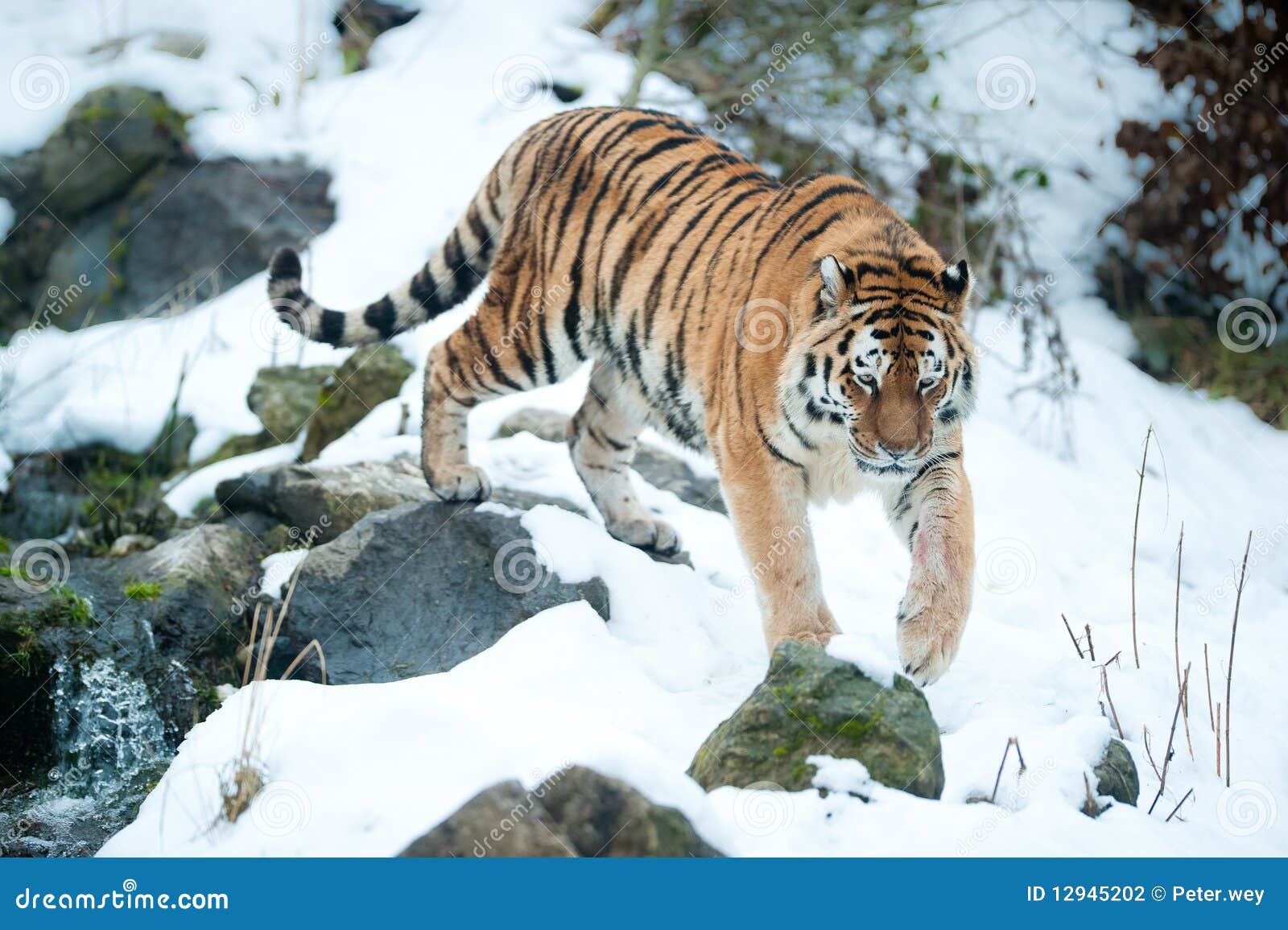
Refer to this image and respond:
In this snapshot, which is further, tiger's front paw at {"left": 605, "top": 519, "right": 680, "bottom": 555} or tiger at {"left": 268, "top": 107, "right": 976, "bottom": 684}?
tiger's front paw at {"left": 605, "top": 519, "right": 680, "bottom": 555}

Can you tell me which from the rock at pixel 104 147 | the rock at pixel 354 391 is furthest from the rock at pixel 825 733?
the rock at pixel 104 147

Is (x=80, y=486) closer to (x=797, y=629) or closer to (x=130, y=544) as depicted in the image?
(x=130, y=544)

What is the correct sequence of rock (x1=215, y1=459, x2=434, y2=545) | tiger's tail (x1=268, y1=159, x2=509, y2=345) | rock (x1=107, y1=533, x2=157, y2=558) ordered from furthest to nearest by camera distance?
rock (x1=107, y1=533, x2=157, y2=558), rock (x1=215, y1=459, x2=434, y2=545), tiger's tail (x1=268, y1=159, x2=509, y2=345)

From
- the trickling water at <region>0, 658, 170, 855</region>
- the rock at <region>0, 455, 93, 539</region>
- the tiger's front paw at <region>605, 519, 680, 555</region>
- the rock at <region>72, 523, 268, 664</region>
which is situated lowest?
the rock at <region>0, 455, 93, 539</region>

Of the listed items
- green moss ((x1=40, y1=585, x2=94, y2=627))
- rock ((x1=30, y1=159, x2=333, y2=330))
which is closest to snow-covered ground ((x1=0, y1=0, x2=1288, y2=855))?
rock ((x1=30, y1=159, x2=333, y2=330))

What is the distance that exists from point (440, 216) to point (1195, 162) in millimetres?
5032

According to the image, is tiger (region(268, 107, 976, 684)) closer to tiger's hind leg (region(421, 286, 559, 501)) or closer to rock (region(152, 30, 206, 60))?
tiger's hind leg (region(421, 286, 559, 501))

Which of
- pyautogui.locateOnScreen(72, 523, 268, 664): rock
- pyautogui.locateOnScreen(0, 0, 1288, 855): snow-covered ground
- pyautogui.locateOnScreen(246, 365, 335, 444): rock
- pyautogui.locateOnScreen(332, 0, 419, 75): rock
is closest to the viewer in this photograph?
pyautogui.locateOnScreen(0, 0, 1288, 855): snow-covered ground

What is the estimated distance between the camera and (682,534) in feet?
17.2

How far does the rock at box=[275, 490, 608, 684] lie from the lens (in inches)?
163

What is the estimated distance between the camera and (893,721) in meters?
2.83

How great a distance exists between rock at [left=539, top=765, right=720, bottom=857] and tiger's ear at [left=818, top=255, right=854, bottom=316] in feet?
5.55

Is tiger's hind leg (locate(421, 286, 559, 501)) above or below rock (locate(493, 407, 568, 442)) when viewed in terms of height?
above

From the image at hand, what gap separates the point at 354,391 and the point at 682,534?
241 centimetres
